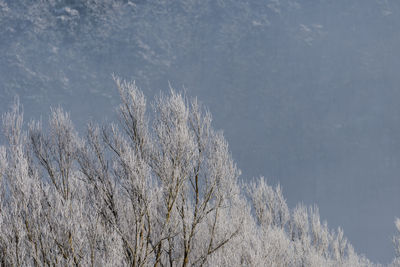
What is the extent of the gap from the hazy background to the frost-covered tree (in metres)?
100

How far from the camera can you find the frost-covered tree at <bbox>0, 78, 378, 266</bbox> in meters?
7.20

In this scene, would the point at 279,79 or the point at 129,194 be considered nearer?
the point at 129,194

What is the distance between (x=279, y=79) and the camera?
121 metres

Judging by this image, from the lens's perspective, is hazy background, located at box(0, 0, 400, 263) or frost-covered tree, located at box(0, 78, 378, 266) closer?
frost-covered tree, located at box(0, 78, 378, 266)

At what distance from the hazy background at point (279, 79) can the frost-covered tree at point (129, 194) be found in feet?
328

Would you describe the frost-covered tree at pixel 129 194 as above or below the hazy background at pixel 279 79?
below

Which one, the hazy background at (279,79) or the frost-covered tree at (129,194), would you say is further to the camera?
the hazy background at (279,79)

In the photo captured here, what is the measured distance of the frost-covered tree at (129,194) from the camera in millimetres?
7199

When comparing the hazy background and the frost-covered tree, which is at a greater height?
the hazy background

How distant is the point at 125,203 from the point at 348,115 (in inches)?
4673

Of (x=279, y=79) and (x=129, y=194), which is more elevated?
(x=279, y=79)

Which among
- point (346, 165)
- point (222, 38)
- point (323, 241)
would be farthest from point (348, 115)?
point (323, 241)

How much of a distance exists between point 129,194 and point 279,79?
118432 millimetres

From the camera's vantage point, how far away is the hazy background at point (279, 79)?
359 feet
